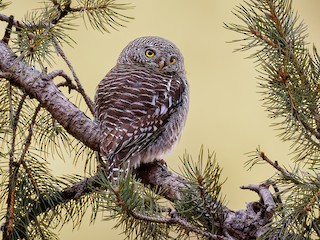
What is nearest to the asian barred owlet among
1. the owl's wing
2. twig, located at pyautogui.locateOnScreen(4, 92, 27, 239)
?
the owl's wing

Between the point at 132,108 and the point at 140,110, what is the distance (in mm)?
33

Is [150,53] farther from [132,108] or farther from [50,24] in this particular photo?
[50,24]

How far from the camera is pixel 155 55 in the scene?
10.4ft

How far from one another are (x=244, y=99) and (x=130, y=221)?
3.24 m

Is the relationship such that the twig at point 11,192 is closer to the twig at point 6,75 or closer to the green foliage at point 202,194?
the twig at point 6,75

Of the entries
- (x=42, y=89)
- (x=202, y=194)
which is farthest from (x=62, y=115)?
(x=202, y=194)

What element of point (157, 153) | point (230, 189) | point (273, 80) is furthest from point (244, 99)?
point (273, 80)

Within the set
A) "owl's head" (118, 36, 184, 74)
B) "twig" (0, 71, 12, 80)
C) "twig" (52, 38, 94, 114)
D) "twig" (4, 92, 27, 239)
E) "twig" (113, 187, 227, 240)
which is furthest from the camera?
"owl's head" (118, 36, 184, 74)

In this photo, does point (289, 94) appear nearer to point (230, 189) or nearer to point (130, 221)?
point (130, 221)

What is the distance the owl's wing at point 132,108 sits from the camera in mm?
2439

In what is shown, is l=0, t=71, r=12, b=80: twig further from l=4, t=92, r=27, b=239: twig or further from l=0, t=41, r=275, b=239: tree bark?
l=4, t=92, r=27, b=239: twig

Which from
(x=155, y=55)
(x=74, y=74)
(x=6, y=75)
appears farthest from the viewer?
(x=155, y=55)

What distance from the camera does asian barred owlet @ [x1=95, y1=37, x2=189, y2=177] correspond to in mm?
2434

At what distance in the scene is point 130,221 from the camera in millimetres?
1564
